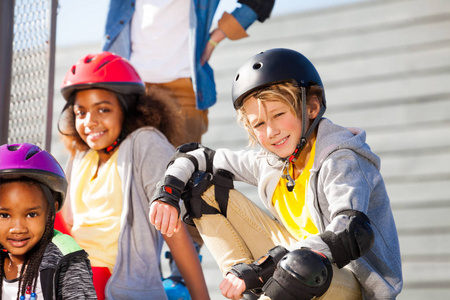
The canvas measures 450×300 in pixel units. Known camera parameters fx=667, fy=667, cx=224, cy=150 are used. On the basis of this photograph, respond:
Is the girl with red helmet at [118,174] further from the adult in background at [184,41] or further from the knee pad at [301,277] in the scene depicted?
the knee pad at [301,277]

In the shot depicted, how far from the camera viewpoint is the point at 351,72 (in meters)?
5.55

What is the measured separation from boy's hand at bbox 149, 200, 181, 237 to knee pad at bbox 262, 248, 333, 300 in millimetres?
655

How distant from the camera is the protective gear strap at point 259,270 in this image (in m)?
2.39

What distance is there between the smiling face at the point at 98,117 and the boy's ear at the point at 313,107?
1.25m

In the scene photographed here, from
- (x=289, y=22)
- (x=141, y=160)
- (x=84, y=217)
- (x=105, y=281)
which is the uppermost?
(x=289, y=22)

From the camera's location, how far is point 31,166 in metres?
2.75

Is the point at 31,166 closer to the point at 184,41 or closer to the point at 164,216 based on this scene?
the point at 164,216

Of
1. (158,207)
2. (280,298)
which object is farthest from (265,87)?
(280,298)

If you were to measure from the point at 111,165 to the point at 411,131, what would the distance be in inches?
105

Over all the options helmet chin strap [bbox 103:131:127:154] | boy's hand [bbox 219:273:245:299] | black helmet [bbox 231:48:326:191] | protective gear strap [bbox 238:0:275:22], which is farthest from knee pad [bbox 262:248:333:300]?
protective gear strap [bbox 238:0:275:22]

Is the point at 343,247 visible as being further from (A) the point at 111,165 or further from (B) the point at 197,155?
(A) the point at 111,165

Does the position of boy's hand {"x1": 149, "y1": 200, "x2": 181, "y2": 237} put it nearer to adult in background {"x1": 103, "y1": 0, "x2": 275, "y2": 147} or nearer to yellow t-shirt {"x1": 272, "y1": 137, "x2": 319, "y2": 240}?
→ yellow t-shirt {"x1": 272, "y1": 137, "x2": 319, "y2": 240}

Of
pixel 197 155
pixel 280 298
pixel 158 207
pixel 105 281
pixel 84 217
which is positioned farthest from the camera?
pixel 84 217

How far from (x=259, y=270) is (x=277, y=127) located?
24.6 inches
